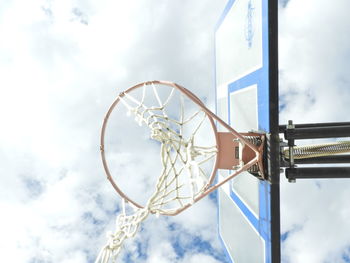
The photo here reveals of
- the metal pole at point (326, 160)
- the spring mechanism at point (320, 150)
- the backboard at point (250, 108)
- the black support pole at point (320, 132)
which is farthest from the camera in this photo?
the metal pole at point (326, 160)

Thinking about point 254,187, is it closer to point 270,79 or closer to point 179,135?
point 179,135

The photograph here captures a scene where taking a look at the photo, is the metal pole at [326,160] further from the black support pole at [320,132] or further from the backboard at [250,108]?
the backboard at [250,108]

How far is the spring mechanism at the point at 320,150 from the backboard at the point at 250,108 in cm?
37

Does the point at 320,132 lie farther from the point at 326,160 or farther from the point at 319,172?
the point at 326,160

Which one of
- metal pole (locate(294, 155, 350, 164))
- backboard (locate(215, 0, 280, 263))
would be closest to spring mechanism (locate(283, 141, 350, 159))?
metal pole (locate(294, 155, 350, 164))

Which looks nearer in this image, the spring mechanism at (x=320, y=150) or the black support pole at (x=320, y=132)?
the black support pole at (x=320, y=132)

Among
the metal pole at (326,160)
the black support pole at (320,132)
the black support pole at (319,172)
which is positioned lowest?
the black support pole at (319,172)

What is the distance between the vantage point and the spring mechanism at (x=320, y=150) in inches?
92.0

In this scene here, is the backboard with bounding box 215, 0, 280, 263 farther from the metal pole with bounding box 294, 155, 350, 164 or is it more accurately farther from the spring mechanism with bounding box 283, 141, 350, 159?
the metal pole with bounding box 294, 155, 350, 164

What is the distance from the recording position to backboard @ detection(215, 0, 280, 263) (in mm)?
1979

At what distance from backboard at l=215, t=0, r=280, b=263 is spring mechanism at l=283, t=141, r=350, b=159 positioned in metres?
0.37

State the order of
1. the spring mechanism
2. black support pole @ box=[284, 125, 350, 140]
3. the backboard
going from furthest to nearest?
the spring mechanism, black support pole @ box=[284, 125, 350, 140], the backboard

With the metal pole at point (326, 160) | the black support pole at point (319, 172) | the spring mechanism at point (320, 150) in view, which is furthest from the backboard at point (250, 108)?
the metal pole at point (326, 160)

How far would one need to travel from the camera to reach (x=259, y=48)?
2.17m
